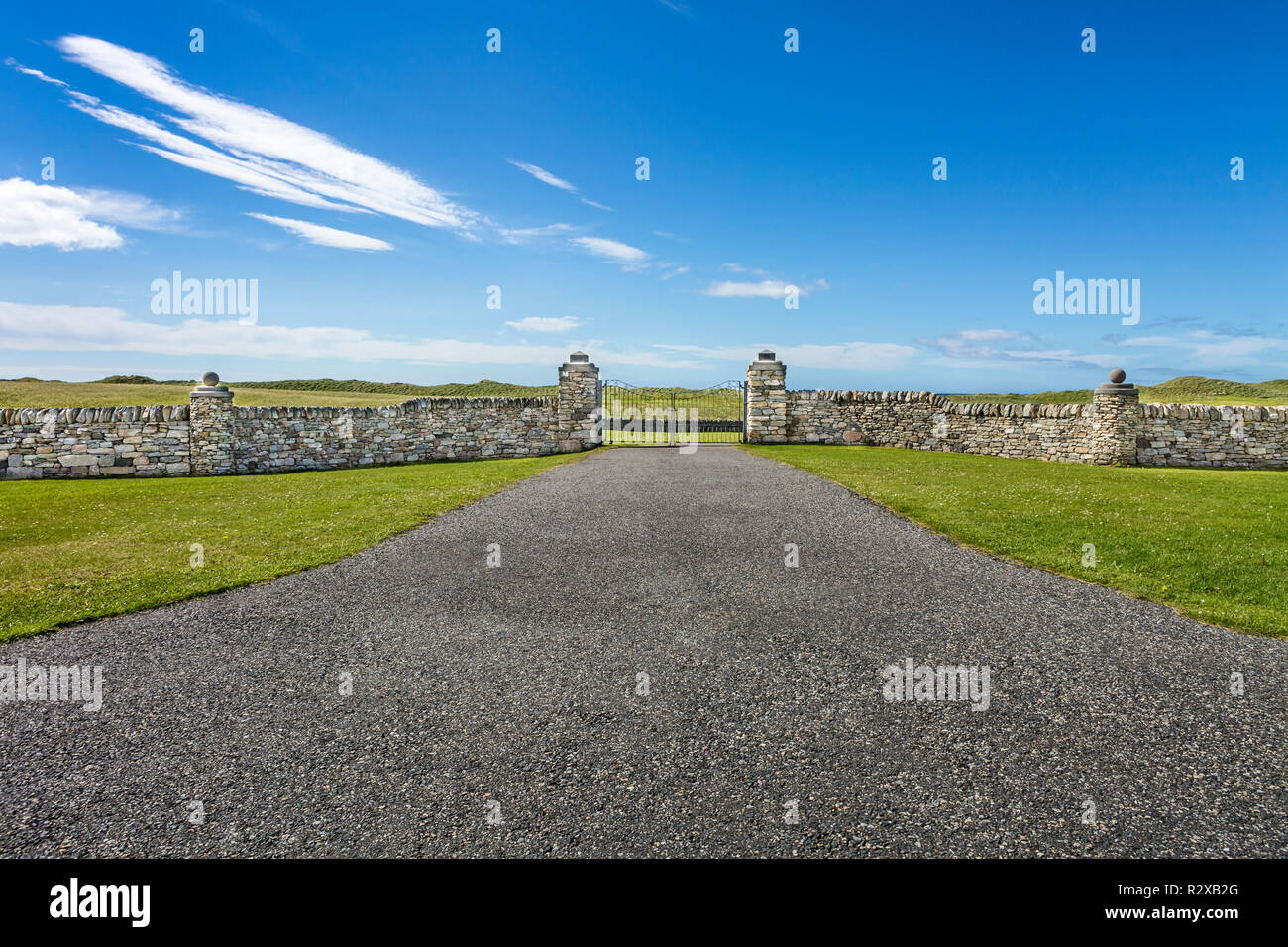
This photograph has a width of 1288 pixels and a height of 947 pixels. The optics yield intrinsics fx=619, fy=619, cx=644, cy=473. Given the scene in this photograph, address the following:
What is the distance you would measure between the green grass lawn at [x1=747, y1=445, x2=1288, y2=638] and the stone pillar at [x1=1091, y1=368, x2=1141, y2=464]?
148 cm

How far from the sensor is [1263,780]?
3.86 m

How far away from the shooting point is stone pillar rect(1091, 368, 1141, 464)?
21.0 m

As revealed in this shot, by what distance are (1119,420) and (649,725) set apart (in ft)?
76.5

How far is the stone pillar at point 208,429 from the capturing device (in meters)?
19.7

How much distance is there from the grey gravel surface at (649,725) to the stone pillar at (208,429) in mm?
15111

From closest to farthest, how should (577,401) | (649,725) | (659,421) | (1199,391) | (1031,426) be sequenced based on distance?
(649,725) → (1031,426) → (577,401) → (659,421) → (1199,391)

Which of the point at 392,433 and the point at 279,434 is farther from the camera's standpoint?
the point at 392,433

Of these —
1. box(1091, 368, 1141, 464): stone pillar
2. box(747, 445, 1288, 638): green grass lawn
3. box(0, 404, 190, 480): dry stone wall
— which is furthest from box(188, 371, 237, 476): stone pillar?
box(1091, 368, 1141, 464): stone pillar

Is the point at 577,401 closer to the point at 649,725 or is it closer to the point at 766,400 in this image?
the point at 766,400

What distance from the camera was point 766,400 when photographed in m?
25.9

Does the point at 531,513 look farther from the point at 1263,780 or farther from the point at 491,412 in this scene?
the point at 491,412

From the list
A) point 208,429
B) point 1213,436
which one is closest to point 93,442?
point 208,429

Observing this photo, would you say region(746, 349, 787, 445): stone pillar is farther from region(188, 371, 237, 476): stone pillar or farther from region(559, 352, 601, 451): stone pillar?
region(188, 371, 237, 476): stone pillar
